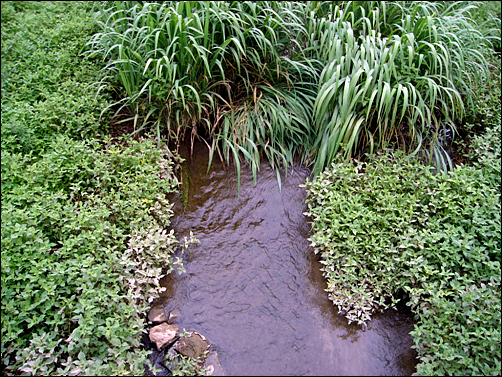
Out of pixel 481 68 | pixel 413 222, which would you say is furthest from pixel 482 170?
pixel 481 68

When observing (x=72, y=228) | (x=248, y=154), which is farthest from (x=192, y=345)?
(x=248, y=154)

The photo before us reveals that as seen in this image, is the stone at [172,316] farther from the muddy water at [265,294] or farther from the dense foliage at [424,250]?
the dense foliage at [424,250]

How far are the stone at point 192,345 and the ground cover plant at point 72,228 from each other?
9.7 inches

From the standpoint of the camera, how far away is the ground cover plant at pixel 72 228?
224 cm

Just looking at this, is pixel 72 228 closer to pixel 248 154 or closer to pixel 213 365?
pixel 213 365

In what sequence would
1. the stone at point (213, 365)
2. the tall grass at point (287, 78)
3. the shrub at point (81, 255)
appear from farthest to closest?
the tall grass at point (287, 78) < the stone at point (213, 365) < the shrub at point (81, 255)

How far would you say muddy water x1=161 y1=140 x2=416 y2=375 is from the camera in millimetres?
2412

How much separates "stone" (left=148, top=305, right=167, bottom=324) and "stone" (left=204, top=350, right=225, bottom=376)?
0.39m

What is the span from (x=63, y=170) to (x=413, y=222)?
2606mm

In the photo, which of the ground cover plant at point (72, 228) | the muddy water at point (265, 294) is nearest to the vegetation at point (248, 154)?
the ground cover plant at point (72, 228)

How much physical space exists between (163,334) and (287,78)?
238cm

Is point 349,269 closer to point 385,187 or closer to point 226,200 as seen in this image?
point 385,187

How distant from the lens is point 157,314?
2.60 m

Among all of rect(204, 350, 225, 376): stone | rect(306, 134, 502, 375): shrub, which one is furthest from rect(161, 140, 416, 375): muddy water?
rect(306, 134, 502, 375): shrub
